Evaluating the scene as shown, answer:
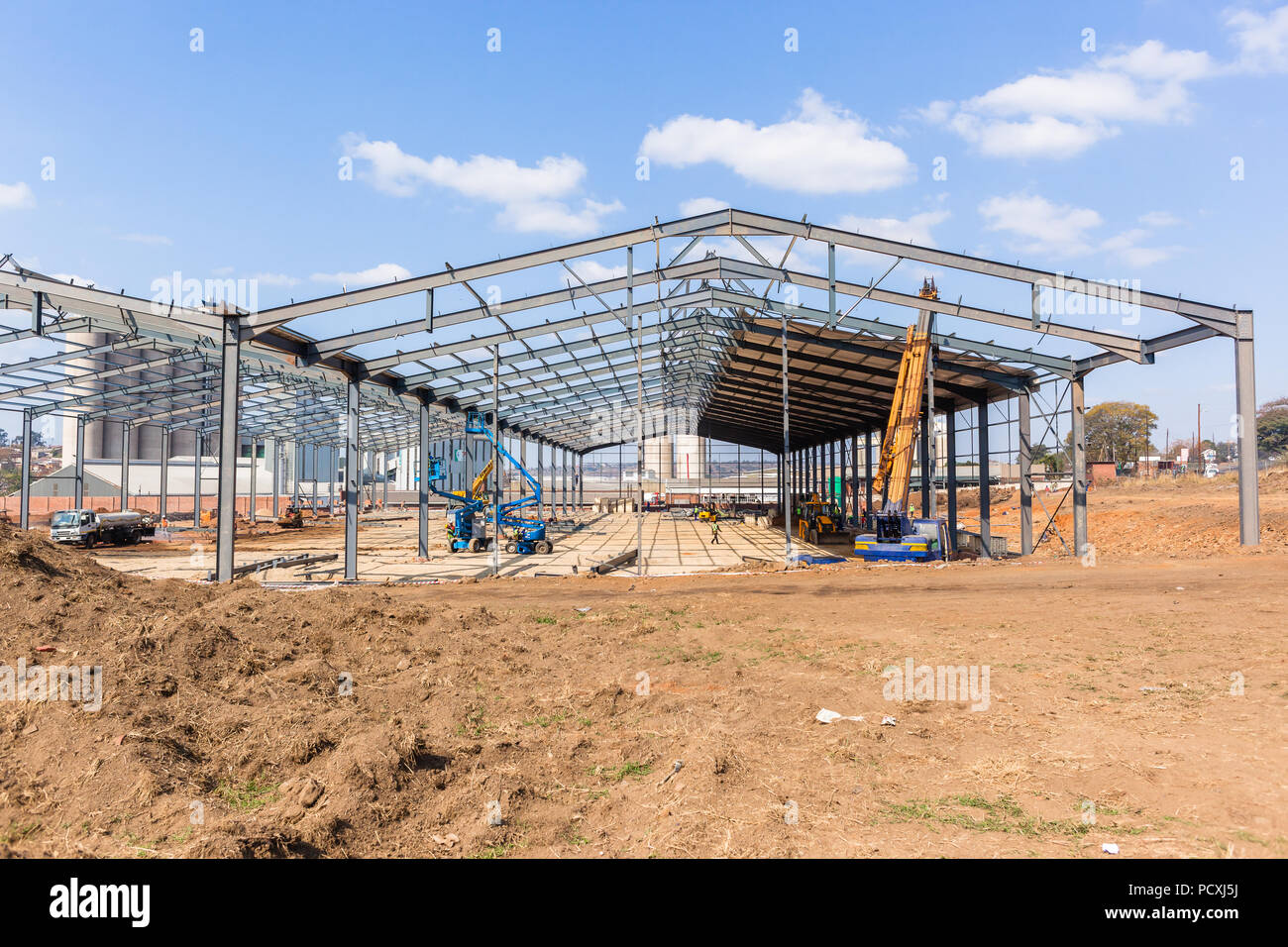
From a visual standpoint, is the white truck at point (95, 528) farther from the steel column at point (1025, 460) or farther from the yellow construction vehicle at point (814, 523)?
the steel column at point (1025, 460)

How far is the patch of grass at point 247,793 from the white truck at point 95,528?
32071 millimetres

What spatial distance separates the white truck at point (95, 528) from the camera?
29547mm

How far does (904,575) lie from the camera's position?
18.9 meters

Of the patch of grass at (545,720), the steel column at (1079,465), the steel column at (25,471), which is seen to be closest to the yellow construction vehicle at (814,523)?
the steel column at (1079,465)

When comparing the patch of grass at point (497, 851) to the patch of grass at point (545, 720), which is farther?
the patch of grass at point (545, 720)

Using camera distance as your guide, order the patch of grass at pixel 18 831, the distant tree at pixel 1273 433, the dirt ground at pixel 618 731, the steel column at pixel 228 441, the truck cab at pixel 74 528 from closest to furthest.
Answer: the patch of grass at pixel 18 831
the dirt ground at pixel 618 731
the steel column at pixel 228 441
the truck cab at pixel 74 528
the distant tree at pixel 1273 433

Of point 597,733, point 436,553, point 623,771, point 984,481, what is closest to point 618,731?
point 597,733

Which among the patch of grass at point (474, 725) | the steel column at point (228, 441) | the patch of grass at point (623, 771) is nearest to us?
the patch of grass at point (623, 771)

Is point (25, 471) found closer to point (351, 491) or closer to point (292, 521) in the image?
point (292, 521)

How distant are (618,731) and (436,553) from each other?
75.2ft

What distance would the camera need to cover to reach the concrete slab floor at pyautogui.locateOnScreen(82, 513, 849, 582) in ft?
70.6

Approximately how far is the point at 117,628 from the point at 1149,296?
22.3 meters

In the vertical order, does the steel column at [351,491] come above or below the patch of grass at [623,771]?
above
